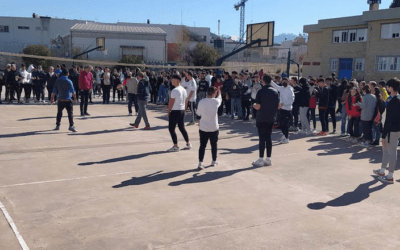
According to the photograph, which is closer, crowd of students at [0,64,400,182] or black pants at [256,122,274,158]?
crowd of students at [0,64,400,182]

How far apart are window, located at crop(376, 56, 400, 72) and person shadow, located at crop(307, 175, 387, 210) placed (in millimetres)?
32313

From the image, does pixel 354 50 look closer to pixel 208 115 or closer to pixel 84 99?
pixel 84 99

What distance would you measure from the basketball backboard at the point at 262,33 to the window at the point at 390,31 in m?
13.7

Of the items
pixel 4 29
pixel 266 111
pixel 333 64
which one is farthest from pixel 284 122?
pixel 4 29

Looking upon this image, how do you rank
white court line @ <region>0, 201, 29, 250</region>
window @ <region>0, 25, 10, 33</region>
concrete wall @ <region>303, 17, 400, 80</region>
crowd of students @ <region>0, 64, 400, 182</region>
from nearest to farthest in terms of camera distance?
white court line @ <region>0, 201, 29, 250</region> → crowd of students @ <region>0, 64, 400, 182</region> → concrete wall @ <region>303, 17, 400, 80</region> → window @ <region>0, 25, 10, 33</region>

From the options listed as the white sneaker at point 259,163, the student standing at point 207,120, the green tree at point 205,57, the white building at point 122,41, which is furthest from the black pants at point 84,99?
the white building at point 122,41

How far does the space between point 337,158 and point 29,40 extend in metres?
70.8

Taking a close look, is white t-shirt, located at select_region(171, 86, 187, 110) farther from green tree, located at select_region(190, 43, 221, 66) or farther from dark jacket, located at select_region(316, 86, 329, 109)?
green tree, located at select_region(190, 43, 221, 66)

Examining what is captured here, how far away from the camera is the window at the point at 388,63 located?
119 ft

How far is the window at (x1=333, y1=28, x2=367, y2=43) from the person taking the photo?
132 feet

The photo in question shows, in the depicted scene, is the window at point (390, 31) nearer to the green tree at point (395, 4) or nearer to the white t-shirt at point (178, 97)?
the green tree at point (395, 4)

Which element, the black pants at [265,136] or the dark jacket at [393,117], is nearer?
the dark jacket at [393,117]

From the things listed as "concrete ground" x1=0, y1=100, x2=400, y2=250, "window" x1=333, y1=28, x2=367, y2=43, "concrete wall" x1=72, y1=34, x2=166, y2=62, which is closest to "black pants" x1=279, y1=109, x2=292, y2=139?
"concrete ground" x1=0, y1=100, x2=400, y2=250

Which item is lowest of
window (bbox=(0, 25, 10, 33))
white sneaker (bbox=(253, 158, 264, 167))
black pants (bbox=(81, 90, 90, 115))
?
white sneaker (bbox=(253, 158, 264, 167))
